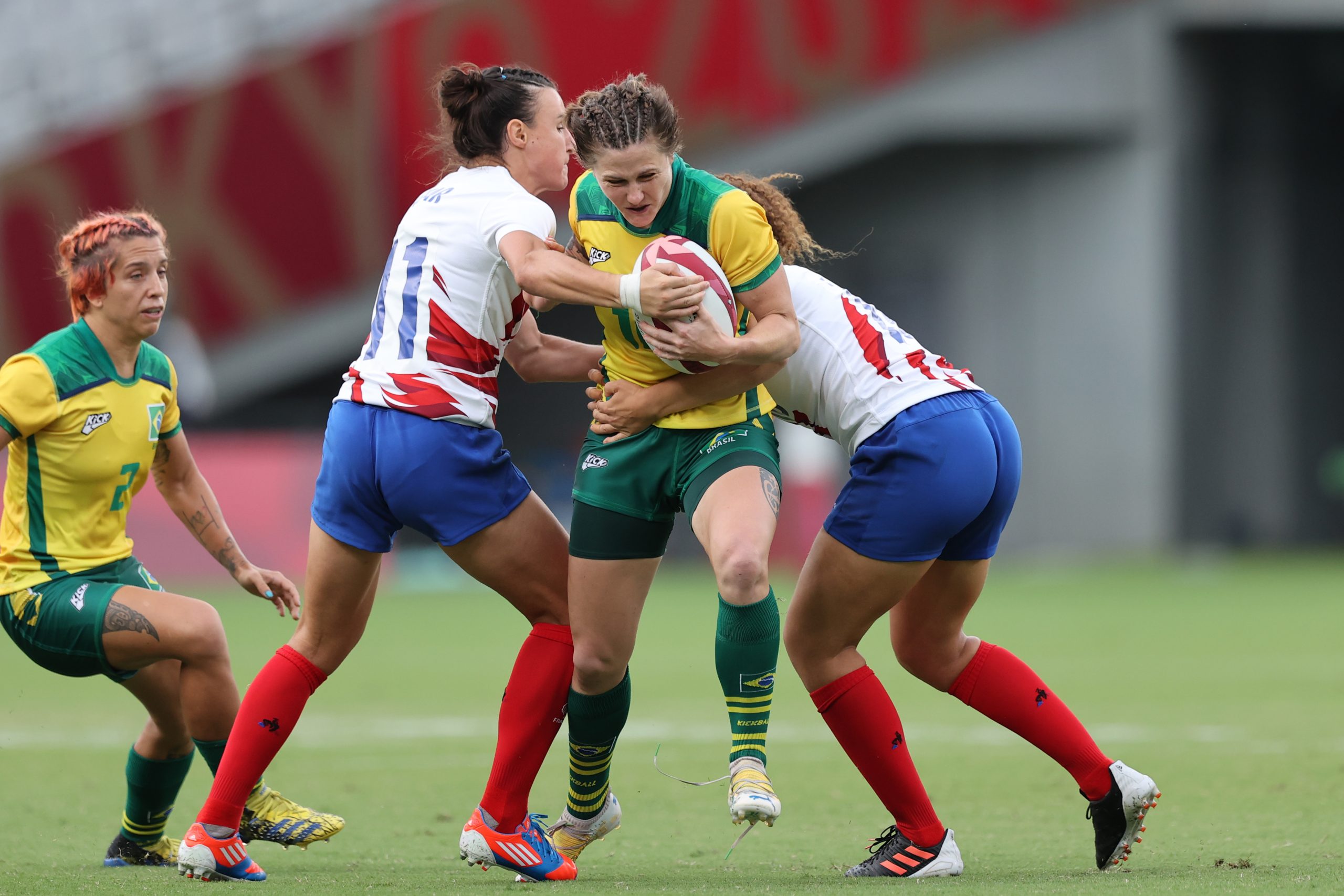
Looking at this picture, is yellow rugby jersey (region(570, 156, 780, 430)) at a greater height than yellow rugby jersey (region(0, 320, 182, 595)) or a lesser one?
greater

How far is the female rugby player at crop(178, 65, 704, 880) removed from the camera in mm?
4422

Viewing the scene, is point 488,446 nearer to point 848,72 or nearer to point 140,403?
point 140,403

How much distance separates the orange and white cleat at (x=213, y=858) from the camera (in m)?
4.41

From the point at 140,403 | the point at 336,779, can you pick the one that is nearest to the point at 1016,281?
the point at 336,779

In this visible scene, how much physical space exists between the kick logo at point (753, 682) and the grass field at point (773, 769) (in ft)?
1.65

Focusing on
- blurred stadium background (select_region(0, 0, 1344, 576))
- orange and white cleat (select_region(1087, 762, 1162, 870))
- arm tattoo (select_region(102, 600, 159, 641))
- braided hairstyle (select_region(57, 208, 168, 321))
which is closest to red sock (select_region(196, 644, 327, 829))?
arm tattoo (select_region(102, 600, 159, 641))

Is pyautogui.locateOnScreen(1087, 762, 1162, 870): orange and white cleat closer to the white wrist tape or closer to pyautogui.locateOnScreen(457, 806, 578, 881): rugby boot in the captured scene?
pyautogui.locateOnScreen(457, 806, 578, 881): rugby boot

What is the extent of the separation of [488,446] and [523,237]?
1.87 feet

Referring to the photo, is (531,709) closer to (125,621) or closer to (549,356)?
(549,356)

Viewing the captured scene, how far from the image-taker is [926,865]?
452 cm

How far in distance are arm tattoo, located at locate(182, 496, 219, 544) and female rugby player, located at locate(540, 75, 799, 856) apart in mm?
1291

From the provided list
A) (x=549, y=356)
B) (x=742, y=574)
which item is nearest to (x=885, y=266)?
(x=549, y=356)

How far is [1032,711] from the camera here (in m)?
4.74

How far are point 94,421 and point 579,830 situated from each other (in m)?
1.83
